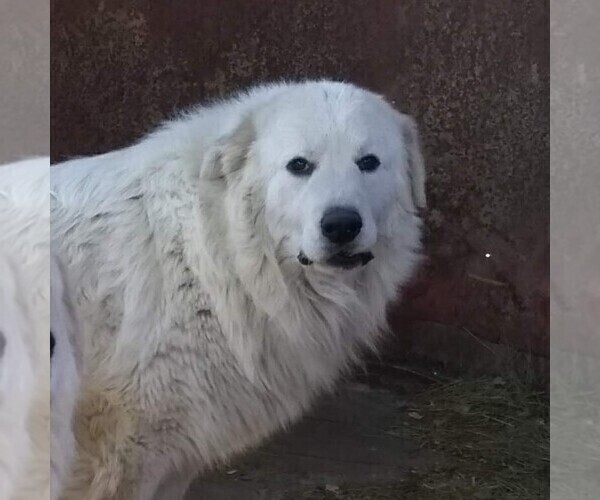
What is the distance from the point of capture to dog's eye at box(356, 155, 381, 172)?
2566mm

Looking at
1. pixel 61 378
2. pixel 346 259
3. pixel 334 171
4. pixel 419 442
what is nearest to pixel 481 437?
pixel 419 442

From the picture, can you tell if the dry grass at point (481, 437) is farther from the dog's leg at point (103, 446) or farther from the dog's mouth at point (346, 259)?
the dog's leg at point (103, 446)

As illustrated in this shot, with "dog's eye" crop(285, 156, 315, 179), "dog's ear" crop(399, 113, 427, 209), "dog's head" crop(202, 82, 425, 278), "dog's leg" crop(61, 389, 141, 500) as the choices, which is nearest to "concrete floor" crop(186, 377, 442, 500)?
"dog's leg" crop(61, 389, 141, 500)

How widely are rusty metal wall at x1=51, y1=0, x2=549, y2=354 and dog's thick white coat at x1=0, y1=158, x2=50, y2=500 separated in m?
0.46

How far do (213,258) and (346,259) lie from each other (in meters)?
0.40

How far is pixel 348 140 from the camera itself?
2.57m

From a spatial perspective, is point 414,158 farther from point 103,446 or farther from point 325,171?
point 103,446

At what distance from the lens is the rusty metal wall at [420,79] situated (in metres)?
2.59

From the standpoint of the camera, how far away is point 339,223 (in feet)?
8.08

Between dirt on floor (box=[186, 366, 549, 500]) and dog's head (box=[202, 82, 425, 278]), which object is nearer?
dog's head (box=[202, 82, 425, 278])

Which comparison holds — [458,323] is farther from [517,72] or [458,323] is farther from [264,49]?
[264,49]

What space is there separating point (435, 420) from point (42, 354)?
1217mm

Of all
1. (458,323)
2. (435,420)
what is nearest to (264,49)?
(458,323)

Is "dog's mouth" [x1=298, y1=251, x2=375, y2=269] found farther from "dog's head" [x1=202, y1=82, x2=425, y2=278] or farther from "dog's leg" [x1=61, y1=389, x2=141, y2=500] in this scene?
"dog's leg" [x1=61, y1=389, x2=141, y2=500]
